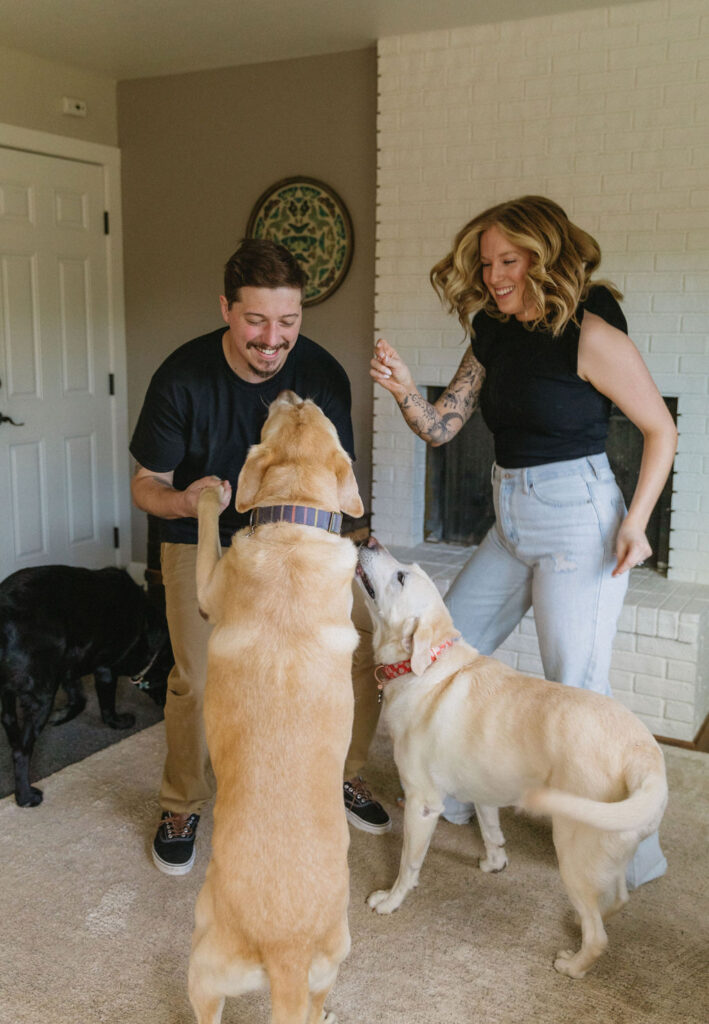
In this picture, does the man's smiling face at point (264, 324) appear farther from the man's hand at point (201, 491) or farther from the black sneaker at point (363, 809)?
the black sneaker at point (363, 809)

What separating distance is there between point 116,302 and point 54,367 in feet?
1.94

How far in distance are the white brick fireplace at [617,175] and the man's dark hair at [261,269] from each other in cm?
195

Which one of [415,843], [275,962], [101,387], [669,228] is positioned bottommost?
[415,843]

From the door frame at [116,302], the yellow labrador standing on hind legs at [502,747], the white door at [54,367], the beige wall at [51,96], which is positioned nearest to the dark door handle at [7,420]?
the white door at [54,367]

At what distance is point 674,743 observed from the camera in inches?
132

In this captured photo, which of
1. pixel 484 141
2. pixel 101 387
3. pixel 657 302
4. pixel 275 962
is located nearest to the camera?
pixel 275 962

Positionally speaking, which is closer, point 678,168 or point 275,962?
point 275,962

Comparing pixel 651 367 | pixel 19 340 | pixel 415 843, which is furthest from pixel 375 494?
pixel 415 843

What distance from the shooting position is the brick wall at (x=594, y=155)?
348 cm

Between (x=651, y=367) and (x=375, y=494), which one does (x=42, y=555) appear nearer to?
(x=375, y=494)

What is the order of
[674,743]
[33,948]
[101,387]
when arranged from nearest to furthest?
[33,948]
[674,743]
[101,387]

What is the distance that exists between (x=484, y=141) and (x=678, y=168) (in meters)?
0.84

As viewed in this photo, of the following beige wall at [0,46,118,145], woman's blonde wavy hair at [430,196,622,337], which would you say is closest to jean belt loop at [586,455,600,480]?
woman's blonde wavy hair at [430,196,622,337]

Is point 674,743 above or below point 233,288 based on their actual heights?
below
